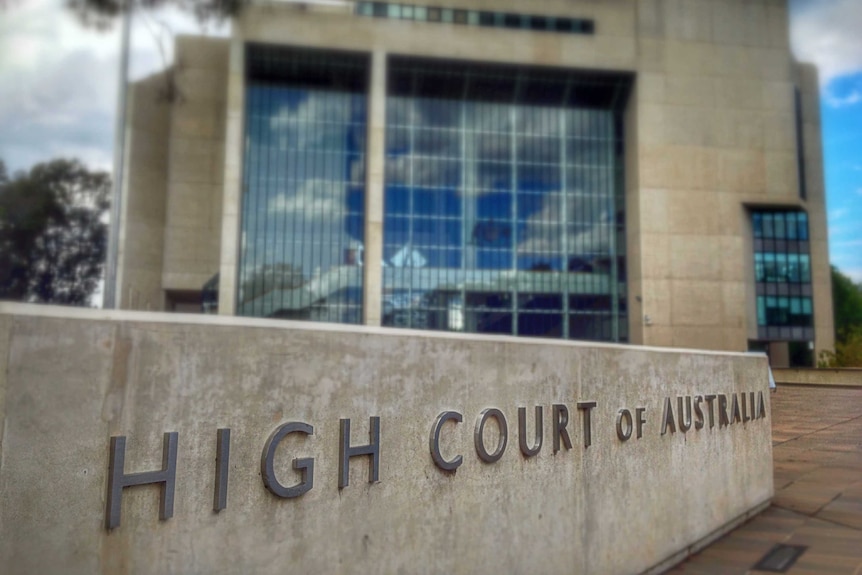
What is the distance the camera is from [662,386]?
576 centimetres

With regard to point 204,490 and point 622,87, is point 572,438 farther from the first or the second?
point 622,87

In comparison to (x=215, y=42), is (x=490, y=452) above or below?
below

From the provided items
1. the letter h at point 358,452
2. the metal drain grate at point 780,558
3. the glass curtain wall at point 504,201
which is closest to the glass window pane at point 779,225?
the glass curtain wall at point 504,201

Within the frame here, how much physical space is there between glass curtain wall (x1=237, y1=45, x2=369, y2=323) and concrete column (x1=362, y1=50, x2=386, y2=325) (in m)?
0.98

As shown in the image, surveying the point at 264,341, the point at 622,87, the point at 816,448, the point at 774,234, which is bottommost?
the point at 816,448

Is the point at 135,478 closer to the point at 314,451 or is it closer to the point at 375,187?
the point at 314,451

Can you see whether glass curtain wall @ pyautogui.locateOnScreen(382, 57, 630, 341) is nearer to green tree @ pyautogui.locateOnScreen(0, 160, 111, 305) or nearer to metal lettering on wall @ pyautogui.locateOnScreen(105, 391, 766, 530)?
green tree @ pyautogui.locateOnScreen(0, 160, 111, 305)

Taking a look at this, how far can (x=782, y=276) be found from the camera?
1780 inches

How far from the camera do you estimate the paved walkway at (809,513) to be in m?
5.54

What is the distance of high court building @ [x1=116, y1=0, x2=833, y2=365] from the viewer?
3984 centimetres

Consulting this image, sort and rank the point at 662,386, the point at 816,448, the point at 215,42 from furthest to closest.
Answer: the point at 215,42, the point at 816,448, the point at 662,386

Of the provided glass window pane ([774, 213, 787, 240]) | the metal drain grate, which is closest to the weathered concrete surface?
the metal drain grate

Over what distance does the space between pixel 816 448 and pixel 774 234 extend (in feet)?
120

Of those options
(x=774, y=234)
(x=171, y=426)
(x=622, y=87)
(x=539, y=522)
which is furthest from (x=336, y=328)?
(x=774, y=234)
